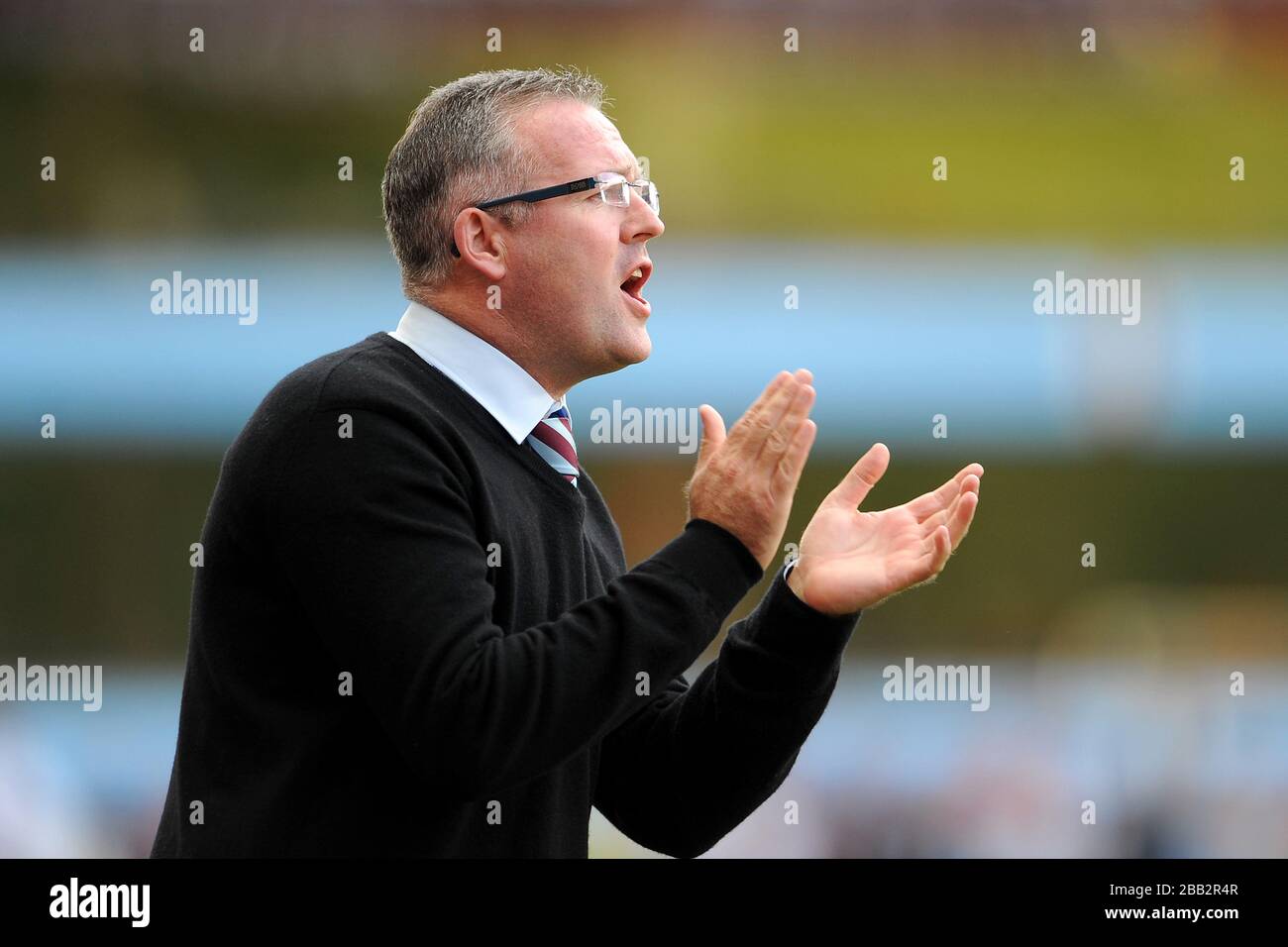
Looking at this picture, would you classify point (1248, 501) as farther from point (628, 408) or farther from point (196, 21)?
point (196, 21)

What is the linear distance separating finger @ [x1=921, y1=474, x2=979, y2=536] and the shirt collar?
24.3 inches

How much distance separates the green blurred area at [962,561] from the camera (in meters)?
7.20

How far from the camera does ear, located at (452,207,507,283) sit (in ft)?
7.77

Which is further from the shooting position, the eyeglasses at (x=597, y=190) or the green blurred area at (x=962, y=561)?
the green blurred area at (x=962, y=561)

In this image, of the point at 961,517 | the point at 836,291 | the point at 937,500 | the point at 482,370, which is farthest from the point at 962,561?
the point at 482,370

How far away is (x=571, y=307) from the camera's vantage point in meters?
2.38

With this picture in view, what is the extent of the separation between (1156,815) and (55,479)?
214 inches

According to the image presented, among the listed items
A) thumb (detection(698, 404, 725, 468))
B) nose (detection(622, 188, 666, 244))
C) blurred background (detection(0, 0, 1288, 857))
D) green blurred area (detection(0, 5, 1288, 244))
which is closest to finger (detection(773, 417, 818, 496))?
thumb (detection(698, 404, 725, 468))

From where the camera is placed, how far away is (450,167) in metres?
2.44

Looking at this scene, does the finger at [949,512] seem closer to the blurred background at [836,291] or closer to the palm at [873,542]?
the palm at [873,542]

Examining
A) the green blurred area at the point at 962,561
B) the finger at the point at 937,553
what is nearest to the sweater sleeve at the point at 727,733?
the finger at the point at 937,553

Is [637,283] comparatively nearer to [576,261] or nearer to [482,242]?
[576,261]

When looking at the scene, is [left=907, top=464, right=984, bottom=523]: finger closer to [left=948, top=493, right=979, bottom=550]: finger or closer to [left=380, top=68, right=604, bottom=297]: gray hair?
[left=948, top=493, right=979, bottom=550]: finger

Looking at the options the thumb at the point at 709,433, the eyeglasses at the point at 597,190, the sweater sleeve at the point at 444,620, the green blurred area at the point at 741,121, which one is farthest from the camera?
the green blurred area at the point at 741,121
